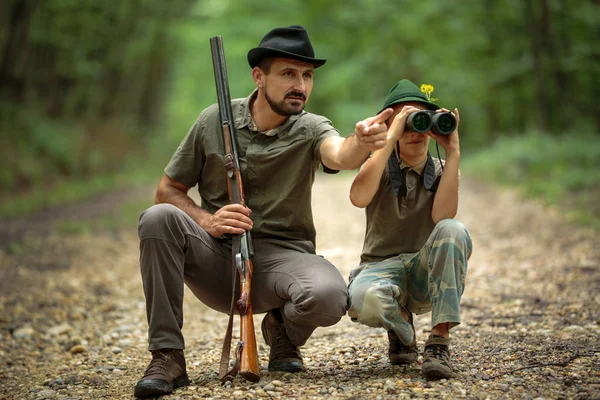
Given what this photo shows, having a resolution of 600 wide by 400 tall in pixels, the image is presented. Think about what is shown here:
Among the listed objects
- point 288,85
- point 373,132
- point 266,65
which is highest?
point 266,65

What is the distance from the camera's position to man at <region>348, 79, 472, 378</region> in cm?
343

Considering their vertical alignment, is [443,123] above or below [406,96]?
below

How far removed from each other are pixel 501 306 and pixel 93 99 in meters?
19.5

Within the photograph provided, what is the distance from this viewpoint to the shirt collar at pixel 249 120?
155 inches

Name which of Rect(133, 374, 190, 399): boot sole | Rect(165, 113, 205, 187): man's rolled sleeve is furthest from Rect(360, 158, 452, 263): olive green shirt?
Rect(133, 374, 190, 399): boot sole

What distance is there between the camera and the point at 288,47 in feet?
12.3

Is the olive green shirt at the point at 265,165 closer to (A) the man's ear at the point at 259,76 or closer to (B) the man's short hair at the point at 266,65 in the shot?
(A) the man's ear at the point at 259,76

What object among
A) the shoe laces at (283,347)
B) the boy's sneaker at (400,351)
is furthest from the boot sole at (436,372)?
the shoe laces at (283,347)

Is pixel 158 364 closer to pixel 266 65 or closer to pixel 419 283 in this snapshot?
pixel 419 283

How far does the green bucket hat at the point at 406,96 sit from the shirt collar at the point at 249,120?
1.84 feet

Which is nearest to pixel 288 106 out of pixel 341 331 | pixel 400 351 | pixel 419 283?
pixel 419 283

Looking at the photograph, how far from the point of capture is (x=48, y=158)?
701 inches

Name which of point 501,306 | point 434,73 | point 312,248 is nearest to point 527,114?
point 434,73

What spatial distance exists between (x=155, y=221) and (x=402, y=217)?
135 centimetres
